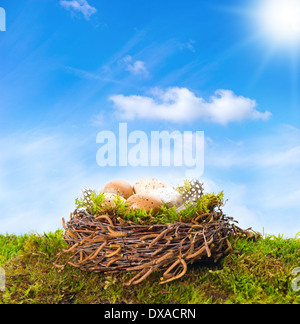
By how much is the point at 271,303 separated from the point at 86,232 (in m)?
1.52

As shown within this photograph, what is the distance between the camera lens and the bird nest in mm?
2684

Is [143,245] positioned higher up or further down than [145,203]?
further down

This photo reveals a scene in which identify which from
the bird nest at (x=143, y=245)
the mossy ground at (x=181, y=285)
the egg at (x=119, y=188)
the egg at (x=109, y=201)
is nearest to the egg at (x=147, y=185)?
the egg at (x=119, y=188)

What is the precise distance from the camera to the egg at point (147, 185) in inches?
145

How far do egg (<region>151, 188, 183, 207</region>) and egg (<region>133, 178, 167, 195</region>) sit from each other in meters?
0.23

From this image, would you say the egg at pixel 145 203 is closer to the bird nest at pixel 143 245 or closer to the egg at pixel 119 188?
the bird nest at pixel 143 245

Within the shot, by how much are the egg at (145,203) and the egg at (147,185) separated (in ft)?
1.58

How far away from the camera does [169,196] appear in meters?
3.36

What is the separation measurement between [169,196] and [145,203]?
0.35 metres

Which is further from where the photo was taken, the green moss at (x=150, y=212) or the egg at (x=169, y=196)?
the egg at (x=169, y=196)

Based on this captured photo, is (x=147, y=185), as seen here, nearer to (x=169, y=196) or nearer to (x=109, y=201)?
(x=169, y=196)

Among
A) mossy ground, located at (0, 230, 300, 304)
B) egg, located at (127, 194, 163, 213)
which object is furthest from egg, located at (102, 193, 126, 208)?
mossy ground, located at (0, 230, 300, 304)

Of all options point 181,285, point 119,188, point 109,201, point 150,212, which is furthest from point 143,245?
point 119,188
